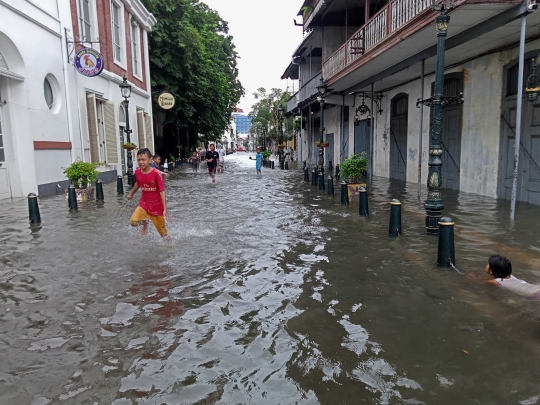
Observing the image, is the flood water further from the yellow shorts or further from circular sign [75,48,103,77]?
circular sign [75,48,103,77]

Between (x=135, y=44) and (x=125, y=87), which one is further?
(x=135, y=44)

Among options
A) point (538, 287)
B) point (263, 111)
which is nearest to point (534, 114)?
point (538, 287)

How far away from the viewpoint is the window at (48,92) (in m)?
14.9

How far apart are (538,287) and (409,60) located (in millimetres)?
8975

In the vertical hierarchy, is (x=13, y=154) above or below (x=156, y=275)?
above

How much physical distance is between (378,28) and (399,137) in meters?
6.64

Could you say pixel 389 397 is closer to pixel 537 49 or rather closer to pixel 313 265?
pixel 313 265

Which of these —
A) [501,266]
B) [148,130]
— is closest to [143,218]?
[501,266]

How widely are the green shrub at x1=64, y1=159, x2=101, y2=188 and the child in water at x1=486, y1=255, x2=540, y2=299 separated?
1081 cm

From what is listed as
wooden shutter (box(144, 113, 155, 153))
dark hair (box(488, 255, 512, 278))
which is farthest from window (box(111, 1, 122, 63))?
dark hair (box(488, 255, 512, 278))

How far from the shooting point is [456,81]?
43.8 feet

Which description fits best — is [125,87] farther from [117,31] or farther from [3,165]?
[3,165]

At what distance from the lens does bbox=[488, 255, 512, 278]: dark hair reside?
4.89 m

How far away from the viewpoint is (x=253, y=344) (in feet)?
12.2
